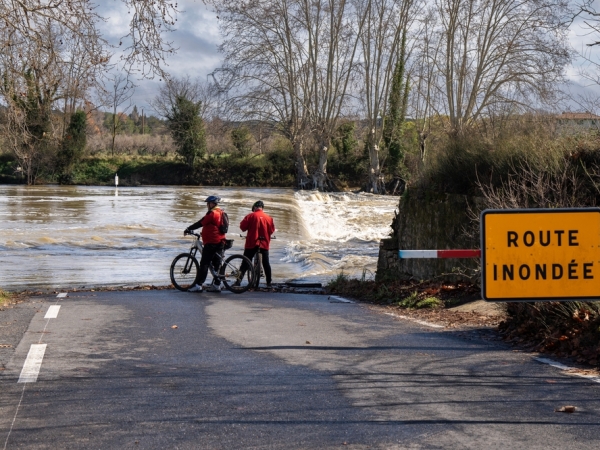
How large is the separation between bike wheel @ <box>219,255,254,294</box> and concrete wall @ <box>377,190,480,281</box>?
119 inches

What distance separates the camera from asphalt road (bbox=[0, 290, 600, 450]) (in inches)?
210

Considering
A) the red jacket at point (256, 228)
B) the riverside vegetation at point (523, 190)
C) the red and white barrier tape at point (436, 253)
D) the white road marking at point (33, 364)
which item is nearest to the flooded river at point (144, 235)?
the red jacket at point (256, 228)

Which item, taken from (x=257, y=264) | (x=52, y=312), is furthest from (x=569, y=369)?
(x=257, y=264)

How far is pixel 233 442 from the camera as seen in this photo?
5.20 meters

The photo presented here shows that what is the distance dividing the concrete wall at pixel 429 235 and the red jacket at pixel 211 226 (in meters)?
3.87

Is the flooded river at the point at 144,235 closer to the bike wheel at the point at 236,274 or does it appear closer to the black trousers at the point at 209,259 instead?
the bike wheel at the point at 236,274

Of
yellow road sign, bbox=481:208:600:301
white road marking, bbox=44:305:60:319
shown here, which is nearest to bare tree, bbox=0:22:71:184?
white road marking, bbox=44:305:60:319

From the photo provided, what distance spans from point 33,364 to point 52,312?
4465 mm

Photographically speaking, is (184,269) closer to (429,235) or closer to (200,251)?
(200,251)

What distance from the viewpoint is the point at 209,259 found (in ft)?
53.4

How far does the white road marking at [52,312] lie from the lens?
1149 centimetres

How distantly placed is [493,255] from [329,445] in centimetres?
165

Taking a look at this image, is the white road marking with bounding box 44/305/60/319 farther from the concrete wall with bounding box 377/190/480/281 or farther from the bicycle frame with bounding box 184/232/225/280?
the concrete wall with bounding box 377/190/480/281

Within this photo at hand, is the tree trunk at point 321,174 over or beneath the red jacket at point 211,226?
over
